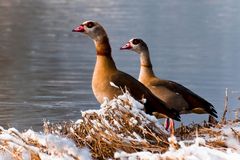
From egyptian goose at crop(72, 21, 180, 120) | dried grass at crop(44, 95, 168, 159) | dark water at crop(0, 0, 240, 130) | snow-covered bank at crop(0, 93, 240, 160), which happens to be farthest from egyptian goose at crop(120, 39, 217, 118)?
dried grass at crop(44, 95, 168, 159)

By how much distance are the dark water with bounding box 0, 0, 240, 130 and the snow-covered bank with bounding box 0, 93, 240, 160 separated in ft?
20.6

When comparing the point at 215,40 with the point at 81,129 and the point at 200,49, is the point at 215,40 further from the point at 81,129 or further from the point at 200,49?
the point at 81,129

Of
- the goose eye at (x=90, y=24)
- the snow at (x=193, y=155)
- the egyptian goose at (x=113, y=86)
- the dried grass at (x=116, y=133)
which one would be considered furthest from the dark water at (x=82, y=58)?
the snow at (x=193, y=155)

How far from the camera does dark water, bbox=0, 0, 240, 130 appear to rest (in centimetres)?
1200

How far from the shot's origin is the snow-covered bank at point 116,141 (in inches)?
104

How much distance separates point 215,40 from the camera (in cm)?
2450

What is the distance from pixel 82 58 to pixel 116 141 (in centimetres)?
1601

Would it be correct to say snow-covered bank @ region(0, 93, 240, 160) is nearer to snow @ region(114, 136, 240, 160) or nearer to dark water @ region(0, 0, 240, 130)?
snow @ region(114, 136, 240, 160)

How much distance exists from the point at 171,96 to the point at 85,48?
14.3 m

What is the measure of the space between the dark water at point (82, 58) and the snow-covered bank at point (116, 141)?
6.28m

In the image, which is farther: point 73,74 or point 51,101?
point 73,74

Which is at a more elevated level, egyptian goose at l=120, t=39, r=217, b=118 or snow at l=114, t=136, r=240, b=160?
snow at l=114, t=136, r=240, b=160

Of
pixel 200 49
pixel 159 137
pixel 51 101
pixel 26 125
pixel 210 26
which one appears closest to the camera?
pixel 159 137

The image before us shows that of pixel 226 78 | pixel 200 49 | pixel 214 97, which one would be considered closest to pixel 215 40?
pixel 200 49
